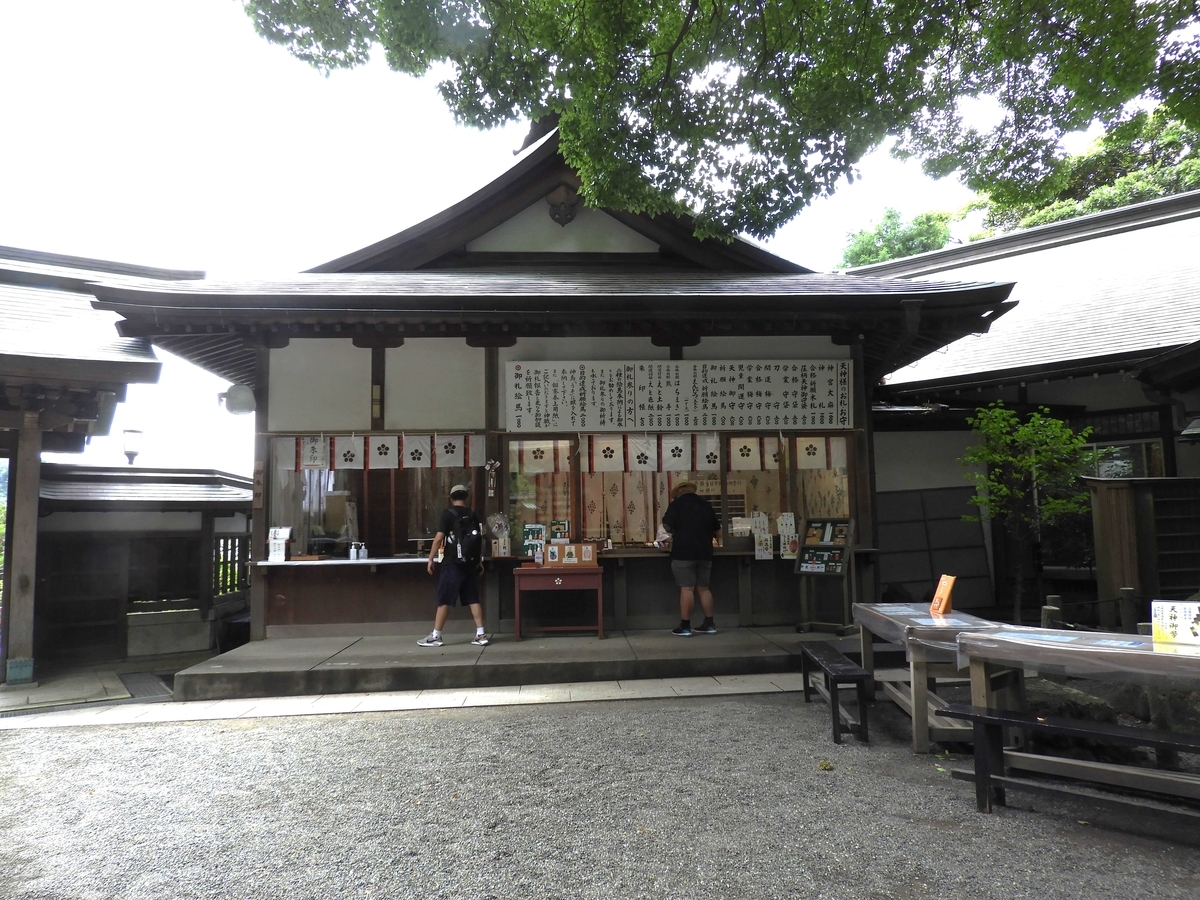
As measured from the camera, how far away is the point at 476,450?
855 centimetres

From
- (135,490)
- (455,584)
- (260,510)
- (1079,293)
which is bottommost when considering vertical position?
(455,584)

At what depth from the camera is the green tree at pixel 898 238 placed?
30.0 meters

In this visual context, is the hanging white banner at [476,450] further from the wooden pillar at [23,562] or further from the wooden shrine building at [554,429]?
the wooden pillar at [23,562]

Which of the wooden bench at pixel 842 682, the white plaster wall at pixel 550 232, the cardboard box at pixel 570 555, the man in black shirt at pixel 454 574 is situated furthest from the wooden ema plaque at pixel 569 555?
the white plaster wall at pixel 550 232

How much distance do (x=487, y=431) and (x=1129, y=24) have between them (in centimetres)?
707

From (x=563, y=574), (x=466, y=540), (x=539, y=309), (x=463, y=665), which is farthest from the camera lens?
(x=563, y=574)

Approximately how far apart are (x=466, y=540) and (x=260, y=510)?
8.46 ft

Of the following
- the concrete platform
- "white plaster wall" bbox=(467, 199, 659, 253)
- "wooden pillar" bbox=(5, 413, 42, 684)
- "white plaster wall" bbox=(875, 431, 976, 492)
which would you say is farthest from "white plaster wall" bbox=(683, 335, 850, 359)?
"wooden pillar" bbox=(5, 413, 42, 684)

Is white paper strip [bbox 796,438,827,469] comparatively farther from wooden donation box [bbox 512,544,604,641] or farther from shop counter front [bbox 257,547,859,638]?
wooden donation box [bbox 512,544,604,641]

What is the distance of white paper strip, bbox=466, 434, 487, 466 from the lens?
8.53m

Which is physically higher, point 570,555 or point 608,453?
point 608,453

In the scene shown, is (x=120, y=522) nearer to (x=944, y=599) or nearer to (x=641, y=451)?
(x=641, y=451)

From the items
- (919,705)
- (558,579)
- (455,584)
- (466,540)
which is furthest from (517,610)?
(919,705)

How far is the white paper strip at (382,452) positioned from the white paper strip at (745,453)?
396 cm
